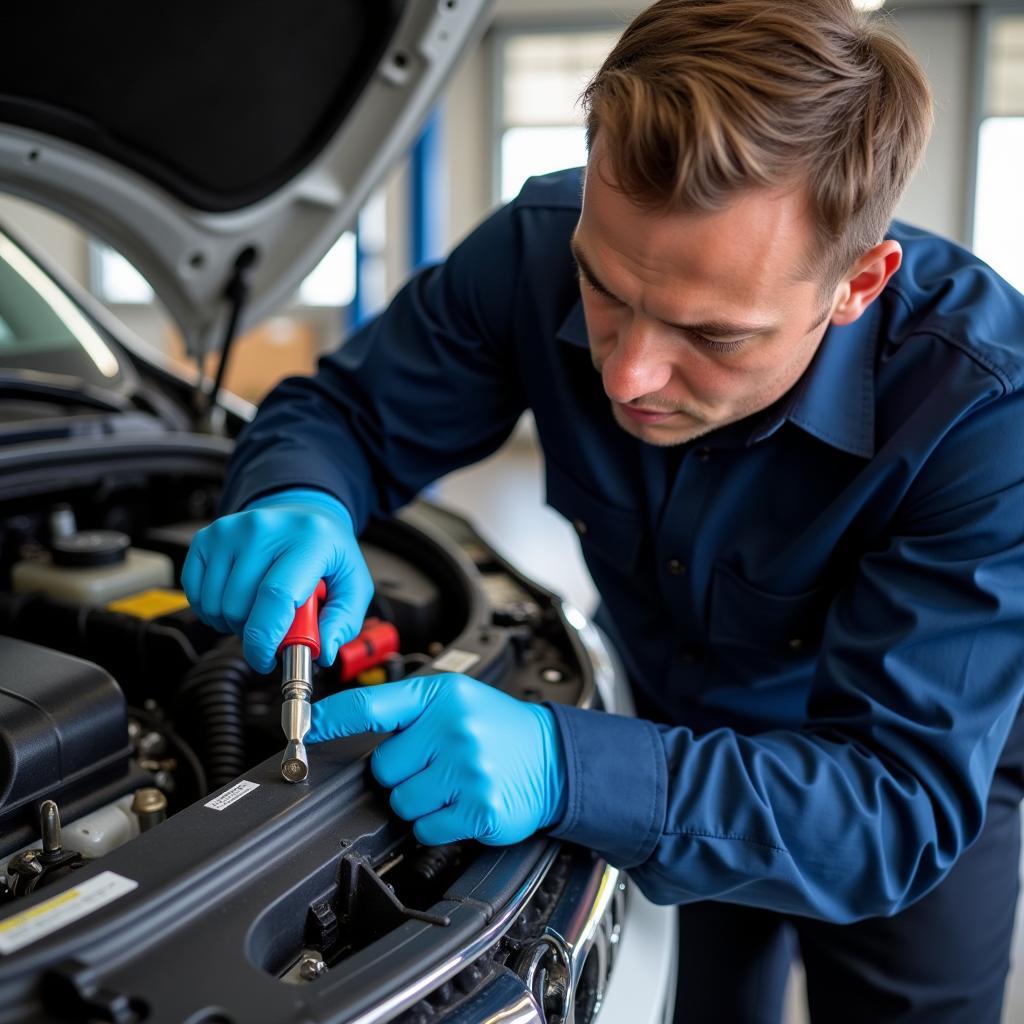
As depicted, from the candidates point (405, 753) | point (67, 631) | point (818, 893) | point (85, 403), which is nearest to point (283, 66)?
point (85, 403)

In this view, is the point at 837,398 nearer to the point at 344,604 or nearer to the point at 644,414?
the point at 644,414

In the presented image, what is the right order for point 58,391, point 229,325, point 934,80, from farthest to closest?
point 934,80
point 229,325
point 58,391

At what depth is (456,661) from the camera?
3.59ft

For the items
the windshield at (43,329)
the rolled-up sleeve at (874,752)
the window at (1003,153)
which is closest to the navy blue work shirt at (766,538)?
the rolled-up sleeve at (874,752)

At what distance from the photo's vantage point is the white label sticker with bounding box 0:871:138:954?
0.65 meters

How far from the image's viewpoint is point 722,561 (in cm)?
123

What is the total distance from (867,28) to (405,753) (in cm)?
78

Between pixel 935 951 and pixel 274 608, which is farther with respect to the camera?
pixel 935 951

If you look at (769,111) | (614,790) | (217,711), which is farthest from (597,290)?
(217,711)

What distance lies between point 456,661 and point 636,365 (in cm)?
36

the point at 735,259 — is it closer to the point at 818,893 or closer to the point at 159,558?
the point at 818,893

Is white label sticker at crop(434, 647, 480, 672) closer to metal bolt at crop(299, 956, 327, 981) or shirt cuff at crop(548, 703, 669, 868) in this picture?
shirt cuff at crop(548, 703, 669, 868)

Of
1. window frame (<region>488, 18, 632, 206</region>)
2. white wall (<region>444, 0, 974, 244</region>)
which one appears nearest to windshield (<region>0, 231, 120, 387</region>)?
white wall (<region>444, 0, 974, 244</region>)

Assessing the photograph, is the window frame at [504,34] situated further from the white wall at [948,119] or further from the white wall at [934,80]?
the white wall at [948,119]
